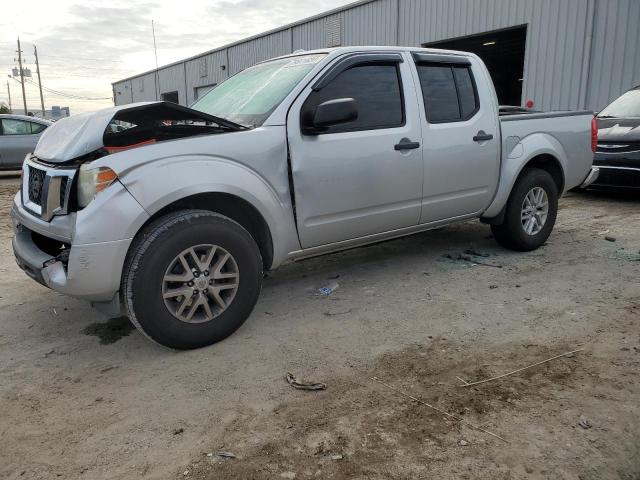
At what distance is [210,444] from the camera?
2.24 m

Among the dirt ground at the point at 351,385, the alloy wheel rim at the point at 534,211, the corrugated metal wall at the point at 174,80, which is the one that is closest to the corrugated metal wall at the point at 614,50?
the alloy wheel rim at the point at 534,211

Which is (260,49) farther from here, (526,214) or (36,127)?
(526,214)

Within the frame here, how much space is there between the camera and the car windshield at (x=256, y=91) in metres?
3.55

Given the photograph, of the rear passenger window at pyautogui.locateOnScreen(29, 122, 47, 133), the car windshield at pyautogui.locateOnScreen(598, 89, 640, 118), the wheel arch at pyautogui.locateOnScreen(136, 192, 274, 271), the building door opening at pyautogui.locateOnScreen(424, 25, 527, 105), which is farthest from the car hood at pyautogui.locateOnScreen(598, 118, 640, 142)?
the rear passenger window at pyautogui.locateOnScreen(29, 122, 47, 133)

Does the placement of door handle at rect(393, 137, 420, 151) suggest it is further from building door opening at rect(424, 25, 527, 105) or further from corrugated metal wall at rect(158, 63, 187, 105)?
corrugated metal wall at rect(158, 63, 187, 105)

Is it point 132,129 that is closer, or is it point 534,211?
point 132,129

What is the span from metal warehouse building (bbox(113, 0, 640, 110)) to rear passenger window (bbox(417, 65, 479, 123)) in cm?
859

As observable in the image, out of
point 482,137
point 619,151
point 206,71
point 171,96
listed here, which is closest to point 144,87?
point 171,96

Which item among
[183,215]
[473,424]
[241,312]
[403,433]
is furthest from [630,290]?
[183,215]

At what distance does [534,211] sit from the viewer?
506 centimetres

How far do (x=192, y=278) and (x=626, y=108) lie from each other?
8112 millimetres

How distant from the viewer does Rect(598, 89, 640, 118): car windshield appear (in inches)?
320

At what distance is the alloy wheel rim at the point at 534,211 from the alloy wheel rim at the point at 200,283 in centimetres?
306

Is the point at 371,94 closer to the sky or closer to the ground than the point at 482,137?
closer to the sky
